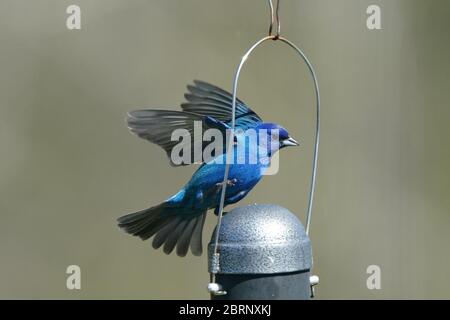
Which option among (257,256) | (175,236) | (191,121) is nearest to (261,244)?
(257,256)

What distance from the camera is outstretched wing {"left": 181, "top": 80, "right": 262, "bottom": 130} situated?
10.9 ft

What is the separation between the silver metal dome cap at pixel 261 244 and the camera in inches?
104

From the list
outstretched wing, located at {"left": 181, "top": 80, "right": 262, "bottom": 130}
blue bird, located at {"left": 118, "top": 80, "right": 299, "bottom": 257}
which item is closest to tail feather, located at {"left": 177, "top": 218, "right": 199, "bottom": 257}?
blue bird, located at {"left": 118, "top": 80, "right": 299, "bottom": 257}

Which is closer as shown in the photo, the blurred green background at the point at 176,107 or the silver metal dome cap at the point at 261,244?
the silver metal dome cap at the point at 261,244

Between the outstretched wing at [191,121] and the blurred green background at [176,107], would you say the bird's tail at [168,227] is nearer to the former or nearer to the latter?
the outstretched wing at [191,121]

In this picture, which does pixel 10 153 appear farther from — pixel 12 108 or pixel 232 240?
pixel 232 240

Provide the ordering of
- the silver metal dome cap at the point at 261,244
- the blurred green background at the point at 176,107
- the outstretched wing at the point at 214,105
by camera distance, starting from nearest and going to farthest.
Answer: the silver metal dome cap at the point at 261,244, the outstretched wing at the point at 214,105, the blurred green background at the point at 176,107

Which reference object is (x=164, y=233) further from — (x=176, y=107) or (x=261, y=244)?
(x=176, y=107)

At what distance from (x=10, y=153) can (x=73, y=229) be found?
596 millimetres

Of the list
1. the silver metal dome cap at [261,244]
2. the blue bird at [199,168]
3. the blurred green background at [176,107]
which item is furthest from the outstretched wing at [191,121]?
the blurred green background at [176,107]

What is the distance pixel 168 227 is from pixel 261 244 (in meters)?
0.81

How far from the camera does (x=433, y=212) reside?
5504 millimetres

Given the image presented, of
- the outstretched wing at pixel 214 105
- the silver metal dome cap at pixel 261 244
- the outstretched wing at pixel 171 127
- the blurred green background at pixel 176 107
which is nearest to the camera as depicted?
the silver metal dome cap at pixel 261 244

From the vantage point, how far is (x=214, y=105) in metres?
3.35
